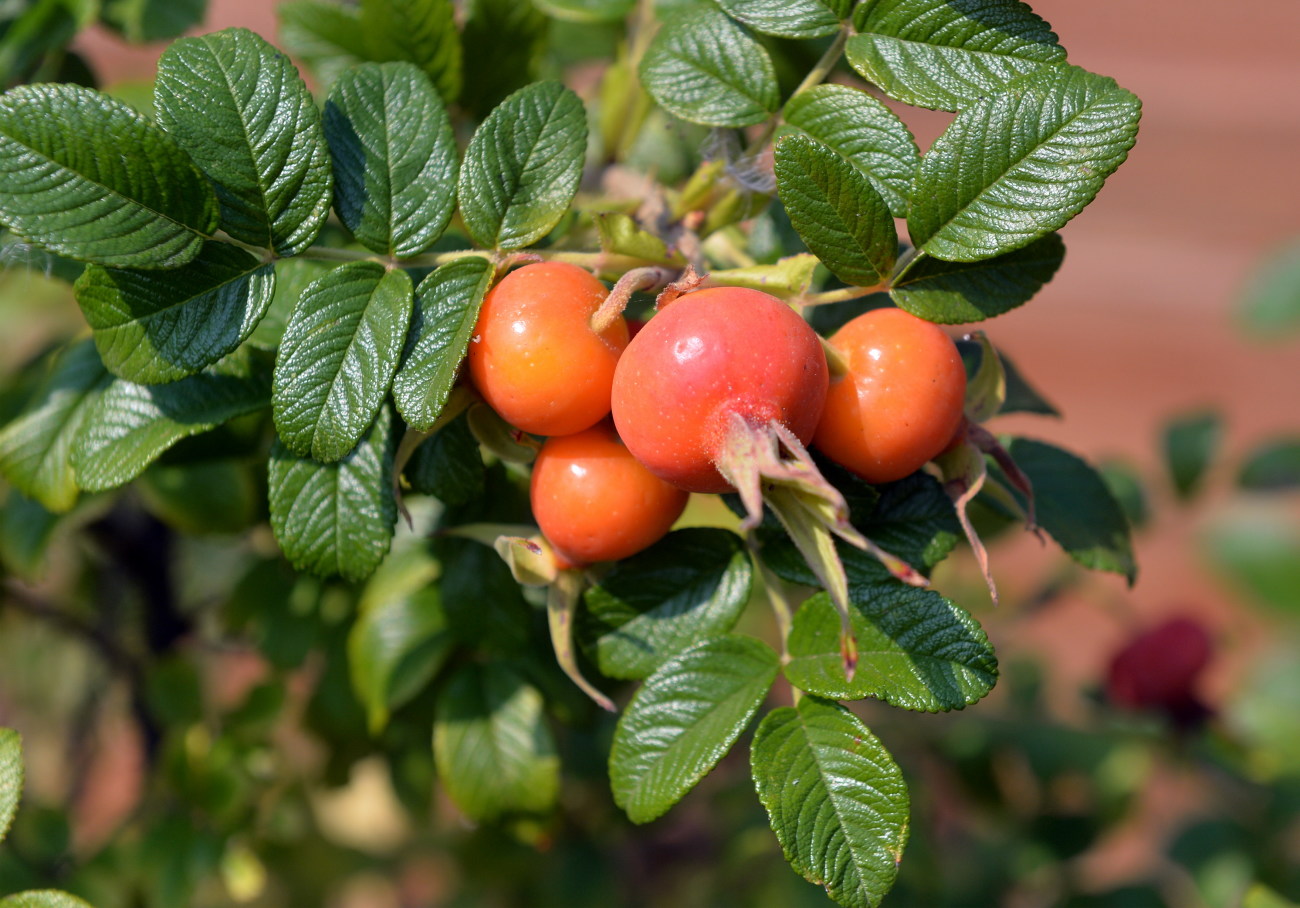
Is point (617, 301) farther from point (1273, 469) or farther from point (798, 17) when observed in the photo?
point (1273, 469)

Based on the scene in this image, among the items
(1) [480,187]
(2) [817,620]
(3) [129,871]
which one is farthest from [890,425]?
(3) [129,871]

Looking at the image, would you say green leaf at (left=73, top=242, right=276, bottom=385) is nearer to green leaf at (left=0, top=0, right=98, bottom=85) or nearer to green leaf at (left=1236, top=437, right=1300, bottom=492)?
green leaf at (left=0, top=0, right=98, bottom=85)

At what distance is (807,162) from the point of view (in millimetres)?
764

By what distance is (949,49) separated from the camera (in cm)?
83

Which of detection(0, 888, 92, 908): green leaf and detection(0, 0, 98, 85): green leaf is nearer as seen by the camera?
detection(0, 888, 92, 908): green leaf

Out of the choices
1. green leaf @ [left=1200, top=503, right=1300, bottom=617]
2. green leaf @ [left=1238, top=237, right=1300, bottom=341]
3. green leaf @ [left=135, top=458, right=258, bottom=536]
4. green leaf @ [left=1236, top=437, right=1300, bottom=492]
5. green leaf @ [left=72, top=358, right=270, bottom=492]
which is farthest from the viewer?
green leaf @ [left=1236, top=437, right=1300, bottom=492]

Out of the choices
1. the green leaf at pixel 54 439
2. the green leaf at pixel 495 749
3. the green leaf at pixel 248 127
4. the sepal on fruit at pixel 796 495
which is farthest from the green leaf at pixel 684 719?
the green leaf at pixel 54 439

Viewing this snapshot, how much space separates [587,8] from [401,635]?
0.73 m

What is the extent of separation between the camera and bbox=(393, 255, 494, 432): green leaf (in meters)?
0.73

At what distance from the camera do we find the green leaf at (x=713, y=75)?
92 cm

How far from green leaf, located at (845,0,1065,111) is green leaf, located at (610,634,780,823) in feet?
1.52

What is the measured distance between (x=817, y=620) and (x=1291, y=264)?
1318mm

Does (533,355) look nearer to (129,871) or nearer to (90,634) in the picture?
(129,871)

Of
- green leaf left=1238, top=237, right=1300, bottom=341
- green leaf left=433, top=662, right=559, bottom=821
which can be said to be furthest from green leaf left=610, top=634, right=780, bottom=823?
green leaf left=1238, top=237, right=1300, bottom=341
